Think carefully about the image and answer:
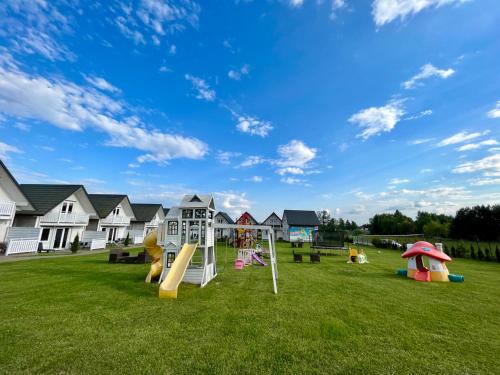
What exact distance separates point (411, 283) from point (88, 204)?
29.3 metres

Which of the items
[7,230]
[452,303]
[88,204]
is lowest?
[452,303]

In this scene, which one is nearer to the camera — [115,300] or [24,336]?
[24,336]

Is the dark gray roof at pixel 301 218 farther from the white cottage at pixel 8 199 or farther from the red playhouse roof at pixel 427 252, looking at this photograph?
the white cottage at pixel 8 199

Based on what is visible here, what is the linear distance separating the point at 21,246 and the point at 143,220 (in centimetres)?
1815

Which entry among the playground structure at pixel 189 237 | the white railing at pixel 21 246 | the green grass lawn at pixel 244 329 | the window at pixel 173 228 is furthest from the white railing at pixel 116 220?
the window at pixel 173 228

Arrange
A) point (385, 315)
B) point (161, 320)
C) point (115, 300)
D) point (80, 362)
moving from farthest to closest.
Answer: point (115, 300)
point (385, 315)
point (161, 320)
point (80, 362)

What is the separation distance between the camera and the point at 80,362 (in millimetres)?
3725

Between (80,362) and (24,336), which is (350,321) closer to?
(80,362)

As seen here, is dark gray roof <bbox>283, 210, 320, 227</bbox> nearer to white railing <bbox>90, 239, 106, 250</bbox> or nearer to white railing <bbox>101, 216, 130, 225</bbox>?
white railing <bbox>101, 216, 130, 225</bbox>

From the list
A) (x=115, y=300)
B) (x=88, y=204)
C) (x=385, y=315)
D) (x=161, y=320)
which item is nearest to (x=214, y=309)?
(x=161, y=320)

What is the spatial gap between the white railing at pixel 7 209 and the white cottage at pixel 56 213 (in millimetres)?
1532

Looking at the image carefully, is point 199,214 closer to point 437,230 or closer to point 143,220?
point 143,220

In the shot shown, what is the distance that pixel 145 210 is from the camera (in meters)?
37.6

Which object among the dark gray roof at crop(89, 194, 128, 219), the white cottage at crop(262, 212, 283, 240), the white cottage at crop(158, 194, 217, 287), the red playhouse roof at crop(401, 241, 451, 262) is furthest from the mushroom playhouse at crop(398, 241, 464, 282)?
the white cottage at crop(262, 212, 283, 240)
